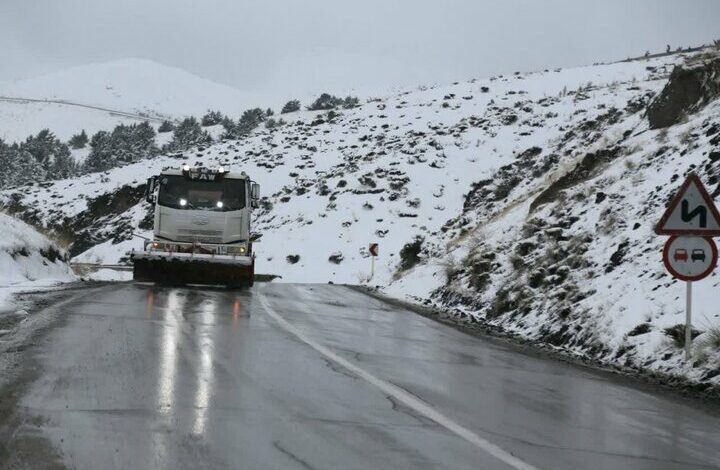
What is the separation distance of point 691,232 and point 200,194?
12.9 meters

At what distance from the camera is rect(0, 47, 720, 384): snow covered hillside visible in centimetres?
1238

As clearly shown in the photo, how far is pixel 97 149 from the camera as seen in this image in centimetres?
6775

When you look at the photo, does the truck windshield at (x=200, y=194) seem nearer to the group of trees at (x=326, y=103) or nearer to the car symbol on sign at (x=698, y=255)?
the car symbol on sign at (x=698, y=255)

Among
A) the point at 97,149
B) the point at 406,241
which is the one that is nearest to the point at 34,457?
the point at 406,241

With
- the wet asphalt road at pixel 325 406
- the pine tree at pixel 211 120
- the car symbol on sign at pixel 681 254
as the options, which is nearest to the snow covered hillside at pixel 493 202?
the car symbol on sign at pixel 681 254

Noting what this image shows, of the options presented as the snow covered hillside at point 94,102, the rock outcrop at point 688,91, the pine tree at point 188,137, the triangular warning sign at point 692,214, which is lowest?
the triangular warning sign at point 692,214

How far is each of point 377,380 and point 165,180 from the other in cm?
1318

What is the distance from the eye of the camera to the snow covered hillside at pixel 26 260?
17.5 meters

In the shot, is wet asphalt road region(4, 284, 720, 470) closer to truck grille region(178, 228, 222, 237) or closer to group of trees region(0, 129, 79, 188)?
truck grille region(178, 228, 222, 237)

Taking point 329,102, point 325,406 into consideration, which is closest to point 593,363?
point 325,406

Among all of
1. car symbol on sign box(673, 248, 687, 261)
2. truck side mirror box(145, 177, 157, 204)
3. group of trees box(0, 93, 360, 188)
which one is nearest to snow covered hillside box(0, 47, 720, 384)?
car symbol on sign box(673, 248, 687, 261)

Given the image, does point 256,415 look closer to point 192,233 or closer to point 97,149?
point 192,233

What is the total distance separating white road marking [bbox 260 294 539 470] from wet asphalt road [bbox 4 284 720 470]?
15 mm

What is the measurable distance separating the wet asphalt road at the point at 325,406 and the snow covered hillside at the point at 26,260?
299 inches
